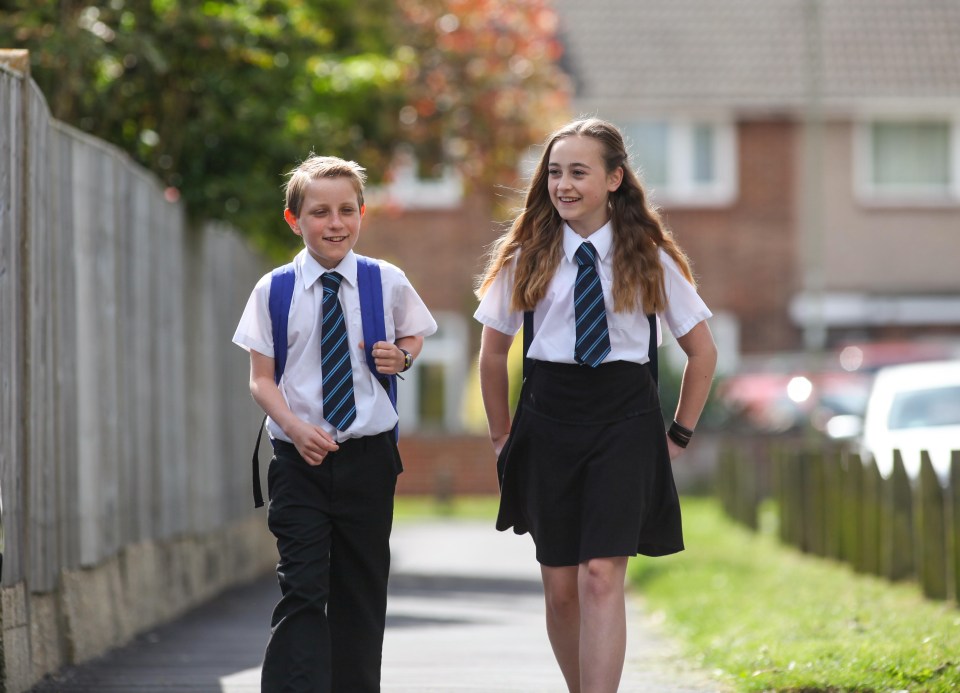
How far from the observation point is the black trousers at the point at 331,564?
5.41m

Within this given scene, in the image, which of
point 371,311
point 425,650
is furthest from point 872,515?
point 371,311

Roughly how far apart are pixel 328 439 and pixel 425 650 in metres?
3.18

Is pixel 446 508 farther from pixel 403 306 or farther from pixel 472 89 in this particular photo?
pixel 403 306

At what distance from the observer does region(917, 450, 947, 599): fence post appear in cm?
1014

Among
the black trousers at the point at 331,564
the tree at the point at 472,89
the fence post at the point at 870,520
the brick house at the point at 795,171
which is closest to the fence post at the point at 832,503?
the fence post at the point at 870,520

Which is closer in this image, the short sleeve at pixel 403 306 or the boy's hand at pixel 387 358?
the boy's hand at pixel 387 358

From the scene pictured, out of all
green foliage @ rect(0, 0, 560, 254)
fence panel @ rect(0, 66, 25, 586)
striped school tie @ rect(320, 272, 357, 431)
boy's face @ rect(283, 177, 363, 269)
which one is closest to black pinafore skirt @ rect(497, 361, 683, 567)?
striped school tie @ rect(320, 272, 357, 431)

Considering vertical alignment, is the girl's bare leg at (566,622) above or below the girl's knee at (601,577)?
below

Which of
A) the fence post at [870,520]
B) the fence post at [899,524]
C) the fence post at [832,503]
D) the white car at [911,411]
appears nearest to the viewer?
the fence post at [899,524]

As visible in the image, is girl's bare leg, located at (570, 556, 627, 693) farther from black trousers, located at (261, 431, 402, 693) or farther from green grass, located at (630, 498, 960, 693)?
green grass, located at (630, 498, 960, 693)

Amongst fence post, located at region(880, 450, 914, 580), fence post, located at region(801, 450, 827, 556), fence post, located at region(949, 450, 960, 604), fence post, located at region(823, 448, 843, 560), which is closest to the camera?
fence post, located at region(949, 450, 960, 604)

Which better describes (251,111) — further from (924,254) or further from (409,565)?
(924,254)

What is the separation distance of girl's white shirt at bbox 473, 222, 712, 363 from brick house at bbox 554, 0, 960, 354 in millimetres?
25122

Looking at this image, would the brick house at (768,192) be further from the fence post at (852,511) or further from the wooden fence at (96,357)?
the wooden fence at (96,357)
